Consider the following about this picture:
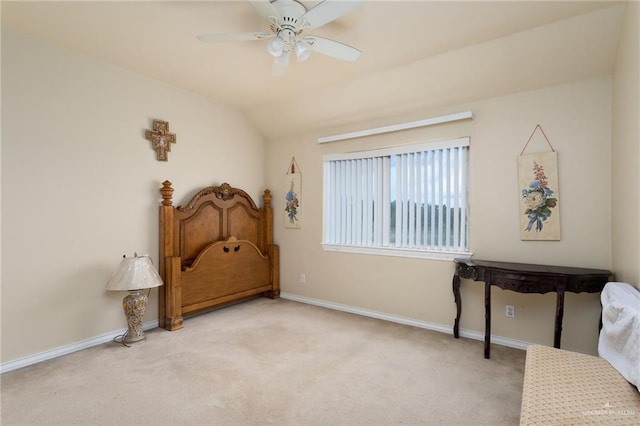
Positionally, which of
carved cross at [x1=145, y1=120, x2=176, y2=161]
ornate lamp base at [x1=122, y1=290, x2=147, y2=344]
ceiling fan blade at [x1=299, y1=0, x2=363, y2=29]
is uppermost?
ceiling fan blade at [x1=299, y1=0, x2=363, y2=29]

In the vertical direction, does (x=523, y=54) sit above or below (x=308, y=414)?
above

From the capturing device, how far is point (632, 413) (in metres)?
1.13

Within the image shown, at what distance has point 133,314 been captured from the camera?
282 cm

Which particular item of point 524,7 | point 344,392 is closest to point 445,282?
point 344,392

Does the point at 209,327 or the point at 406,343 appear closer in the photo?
the point at 406,343

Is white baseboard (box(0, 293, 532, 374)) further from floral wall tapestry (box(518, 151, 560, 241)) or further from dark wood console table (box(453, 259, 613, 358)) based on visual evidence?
floral wall tapestry (box(518, 151, 560, 241))

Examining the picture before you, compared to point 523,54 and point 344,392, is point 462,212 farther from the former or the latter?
point 344,392

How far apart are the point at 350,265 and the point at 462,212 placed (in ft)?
4.64

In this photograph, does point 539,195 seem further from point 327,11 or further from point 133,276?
point 133,276

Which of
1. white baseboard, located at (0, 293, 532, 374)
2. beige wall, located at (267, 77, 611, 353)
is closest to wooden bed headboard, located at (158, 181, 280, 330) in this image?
white baseboard, located at (0, 293, 532, 374)

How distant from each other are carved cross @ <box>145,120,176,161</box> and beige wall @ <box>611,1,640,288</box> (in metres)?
3.70

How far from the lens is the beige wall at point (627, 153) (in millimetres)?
1714

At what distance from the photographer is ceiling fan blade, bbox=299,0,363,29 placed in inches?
68.0

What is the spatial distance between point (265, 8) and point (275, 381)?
7.77ft
